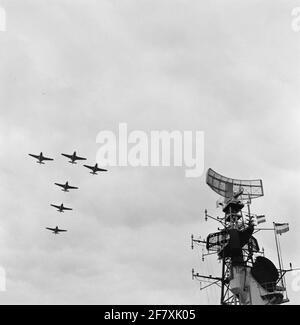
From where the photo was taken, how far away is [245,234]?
174ft

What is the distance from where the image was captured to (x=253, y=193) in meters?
59.8

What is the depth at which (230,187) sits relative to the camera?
195 ft

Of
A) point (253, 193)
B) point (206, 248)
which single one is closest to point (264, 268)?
point (206, 248)

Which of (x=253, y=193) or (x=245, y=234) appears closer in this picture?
(x=245, y=234)

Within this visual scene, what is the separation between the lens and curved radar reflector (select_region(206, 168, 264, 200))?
59.1 m

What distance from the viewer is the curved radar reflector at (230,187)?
59062mm

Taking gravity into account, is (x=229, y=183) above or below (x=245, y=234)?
above
